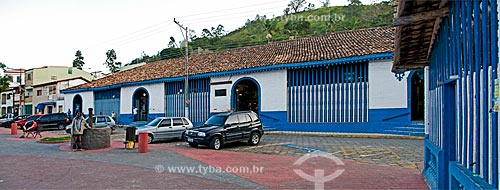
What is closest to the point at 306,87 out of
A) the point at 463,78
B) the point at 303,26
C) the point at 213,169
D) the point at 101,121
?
the point at 101,121

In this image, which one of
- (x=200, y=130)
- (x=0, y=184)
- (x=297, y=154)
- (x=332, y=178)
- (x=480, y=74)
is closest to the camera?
(x=480, y=74)

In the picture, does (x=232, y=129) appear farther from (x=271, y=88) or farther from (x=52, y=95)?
(x=52, y=95)

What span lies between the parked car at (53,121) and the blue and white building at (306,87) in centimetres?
598

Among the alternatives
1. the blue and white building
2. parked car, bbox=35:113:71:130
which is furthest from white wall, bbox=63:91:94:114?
parked car, bbox=35:113:71:130

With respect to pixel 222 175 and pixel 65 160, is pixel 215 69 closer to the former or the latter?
pixel 65 160

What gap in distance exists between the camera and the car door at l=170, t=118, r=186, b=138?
20.0 metres

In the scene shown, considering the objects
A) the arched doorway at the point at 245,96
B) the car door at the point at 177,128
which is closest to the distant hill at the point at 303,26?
the arched doorway at the point at 245,96

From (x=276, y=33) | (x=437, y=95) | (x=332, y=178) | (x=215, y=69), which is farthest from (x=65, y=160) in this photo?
(x=276, y=33)

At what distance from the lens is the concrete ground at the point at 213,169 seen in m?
8.91

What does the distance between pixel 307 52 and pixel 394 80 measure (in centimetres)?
692

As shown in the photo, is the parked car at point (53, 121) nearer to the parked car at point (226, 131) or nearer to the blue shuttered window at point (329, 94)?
the blue shuttered window at point (329, 94)

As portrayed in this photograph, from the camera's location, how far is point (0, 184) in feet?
29.2

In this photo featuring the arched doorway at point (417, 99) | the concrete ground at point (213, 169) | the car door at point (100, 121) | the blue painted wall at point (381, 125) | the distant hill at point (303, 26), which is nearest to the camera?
the concrete ground at point (213, 169)

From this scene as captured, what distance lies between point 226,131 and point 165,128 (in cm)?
433
